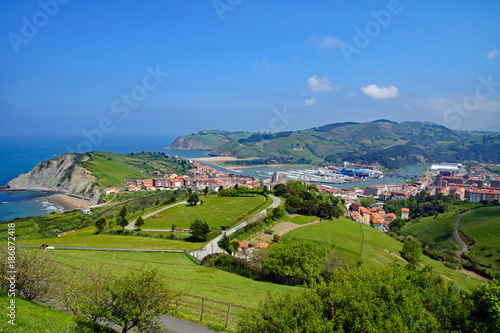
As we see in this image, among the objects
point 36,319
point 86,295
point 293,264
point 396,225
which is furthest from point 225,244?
point 396,225

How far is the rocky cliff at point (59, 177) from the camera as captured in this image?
8762 cm

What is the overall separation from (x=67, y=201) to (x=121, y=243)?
58.4m

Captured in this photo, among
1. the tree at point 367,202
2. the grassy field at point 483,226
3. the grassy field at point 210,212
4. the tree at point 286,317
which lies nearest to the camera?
the tree at point 286,317

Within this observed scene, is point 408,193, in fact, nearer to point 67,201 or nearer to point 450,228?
point 450,228

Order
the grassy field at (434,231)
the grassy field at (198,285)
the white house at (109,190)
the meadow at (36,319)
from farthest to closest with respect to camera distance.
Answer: the white house at (109,190) → the grassy field at (434,231) → the grassy field at (198,285) → the meadow at (36,319)

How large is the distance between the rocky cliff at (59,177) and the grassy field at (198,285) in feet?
231

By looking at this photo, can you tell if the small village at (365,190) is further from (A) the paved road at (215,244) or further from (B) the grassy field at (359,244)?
(A) the paved road at (215,244)

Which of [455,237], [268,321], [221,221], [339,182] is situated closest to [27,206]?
[221,221]

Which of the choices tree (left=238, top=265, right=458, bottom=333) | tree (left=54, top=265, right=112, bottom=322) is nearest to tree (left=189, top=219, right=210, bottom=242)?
tree (left=238, top=265, right=458, bottom=333)

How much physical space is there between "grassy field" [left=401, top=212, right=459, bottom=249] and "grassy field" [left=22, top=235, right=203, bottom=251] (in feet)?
141

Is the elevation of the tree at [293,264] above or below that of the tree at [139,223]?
above

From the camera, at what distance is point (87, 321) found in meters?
8.29

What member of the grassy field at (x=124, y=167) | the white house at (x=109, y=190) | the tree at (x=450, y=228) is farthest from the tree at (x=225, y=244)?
the grassy field at (x=124, y=167)

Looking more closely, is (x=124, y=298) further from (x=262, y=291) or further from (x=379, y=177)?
(x=379, y=177)
